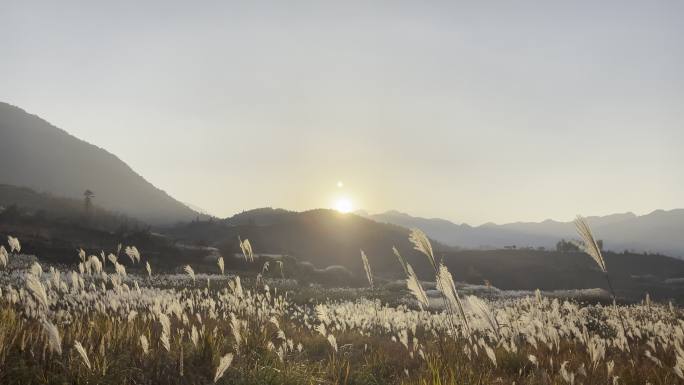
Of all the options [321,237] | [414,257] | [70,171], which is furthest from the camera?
[70,171]

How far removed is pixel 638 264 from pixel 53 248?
81.4 metres

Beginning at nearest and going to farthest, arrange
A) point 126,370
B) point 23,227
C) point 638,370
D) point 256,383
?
point 126,370 < point 256,383 < point 638,370 < point 23,227

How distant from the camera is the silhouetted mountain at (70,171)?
115875 mm

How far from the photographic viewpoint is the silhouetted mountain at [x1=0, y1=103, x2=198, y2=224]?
115875 millimetres

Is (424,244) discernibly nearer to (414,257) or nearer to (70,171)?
(414,257)

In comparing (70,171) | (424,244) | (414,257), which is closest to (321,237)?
(414,257)

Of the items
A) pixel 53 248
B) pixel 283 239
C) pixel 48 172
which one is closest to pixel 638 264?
pixel 283 239

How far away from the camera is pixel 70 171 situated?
124m

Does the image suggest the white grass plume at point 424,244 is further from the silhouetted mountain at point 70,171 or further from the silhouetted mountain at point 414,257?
the silhouetted mountain at point 70,171

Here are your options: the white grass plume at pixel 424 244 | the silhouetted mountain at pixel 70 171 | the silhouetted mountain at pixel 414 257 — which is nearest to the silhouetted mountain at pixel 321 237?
the silhouetted mountain at pixel 414 257

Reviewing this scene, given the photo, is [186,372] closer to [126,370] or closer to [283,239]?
[126,370]

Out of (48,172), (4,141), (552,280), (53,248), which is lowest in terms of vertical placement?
(552,280)

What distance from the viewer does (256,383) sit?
4461 millimetres

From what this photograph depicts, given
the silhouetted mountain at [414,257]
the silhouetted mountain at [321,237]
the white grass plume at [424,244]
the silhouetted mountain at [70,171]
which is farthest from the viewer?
the silhouetted mountain at [70,171]
